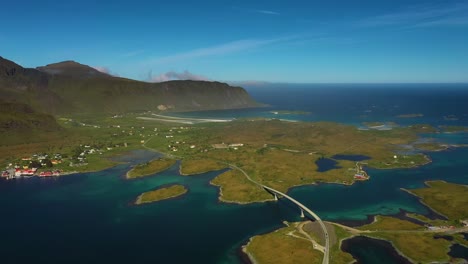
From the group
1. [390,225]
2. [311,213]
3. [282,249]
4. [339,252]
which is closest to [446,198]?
[390,225]

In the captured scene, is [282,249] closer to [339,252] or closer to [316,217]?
[339,252]

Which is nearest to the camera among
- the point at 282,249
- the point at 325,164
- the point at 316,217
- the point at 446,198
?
the point at 282,249

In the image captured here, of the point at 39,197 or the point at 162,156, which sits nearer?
the point at 39,197

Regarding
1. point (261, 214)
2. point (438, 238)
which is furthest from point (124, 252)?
point (438, 238)

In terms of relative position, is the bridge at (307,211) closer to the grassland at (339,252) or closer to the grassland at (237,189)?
the grassland at (339,252)

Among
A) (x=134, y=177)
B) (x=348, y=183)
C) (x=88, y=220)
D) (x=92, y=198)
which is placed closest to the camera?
(x=88, y=220)

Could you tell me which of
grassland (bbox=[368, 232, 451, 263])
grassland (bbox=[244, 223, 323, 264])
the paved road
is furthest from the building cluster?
grassland (bbox=[368, 232, 451, 263])

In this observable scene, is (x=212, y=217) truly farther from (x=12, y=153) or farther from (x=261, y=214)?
(x=12, y=153)
